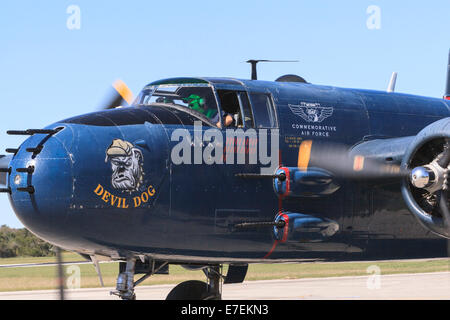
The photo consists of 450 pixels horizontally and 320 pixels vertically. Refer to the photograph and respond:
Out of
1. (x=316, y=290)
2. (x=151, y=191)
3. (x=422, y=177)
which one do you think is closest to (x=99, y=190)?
(x=151, y=191)

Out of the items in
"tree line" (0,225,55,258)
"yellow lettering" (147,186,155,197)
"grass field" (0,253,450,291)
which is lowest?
"tree line" (0,225,55,258)

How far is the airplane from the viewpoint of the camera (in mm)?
10148

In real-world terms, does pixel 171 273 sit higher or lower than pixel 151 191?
lower

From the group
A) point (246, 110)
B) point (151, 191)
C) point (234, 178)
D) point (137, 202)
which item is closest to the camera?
point (137, 202)

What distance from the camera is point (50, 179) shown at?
9.95 meters

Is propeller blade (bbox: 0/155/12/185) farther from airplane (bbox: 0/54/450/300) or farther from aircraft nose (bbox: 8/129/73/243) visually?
aircraft nose (bbox: 8/129/73/243)

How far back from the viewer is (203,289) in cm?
1387

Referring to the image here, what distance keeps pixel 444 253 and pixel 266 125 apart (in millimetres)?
4056

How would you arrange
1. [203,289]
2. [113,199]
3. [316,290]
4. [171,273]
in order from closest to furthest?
[113,199] → [203,289] → [316,290] → [171,273]

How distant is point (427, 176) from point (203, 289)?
532 centimetres

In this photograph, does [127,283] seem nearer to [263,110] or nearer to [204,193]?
[204,193]

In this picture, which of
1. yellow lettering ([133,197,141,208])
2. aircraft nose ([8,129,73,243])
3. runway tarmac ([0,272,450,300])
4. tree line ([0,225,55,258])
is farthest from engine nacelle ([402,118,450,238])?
tree line ([0,225,55,258])

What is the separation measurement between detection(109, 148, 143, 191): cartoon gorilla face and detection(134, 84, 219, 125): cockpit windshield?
1372 mm
